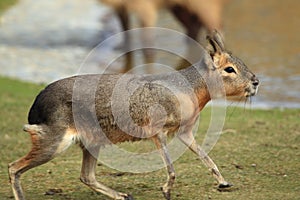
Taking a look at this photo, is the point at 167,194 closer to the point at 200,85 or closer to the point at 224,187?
the point at 224,187

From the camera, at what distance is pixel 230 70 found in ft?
17.4

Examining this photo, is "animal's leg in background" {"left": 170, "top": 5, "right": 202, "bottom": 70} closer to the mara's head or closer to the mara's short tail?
the mara's head

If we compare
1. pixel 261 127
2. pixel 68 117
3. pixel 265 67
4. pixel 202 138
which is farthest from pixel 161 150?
pixel 265 67

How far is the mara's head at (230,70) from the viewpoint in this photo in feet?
17.2

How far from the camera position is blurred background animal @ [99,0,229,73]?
12141 millimetres

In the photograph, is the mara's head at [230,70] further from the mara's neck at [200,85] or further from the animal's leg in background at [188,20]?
the animal's leg in background at [188,20]

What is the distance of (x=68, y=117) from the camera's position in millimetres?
4930

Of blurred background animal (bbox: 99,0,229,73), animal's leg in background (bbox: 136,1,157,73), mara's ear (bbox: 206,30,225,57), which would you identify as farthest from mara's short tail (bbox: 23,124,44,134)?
animal's leg in background (bbox: 136,1,157,73)

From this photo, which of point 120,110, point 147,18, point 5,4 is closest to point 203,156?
point 120,110

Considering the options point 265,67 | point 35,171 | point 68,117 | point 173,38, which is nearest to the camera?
point 68,117

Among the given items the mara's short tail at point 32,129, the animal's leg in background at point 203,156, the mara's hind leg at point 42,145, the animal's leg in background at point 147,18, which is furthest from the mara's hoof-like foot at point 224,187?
the animal's leg in background at point 147,18

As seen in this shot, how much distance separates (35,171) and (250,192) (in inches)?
66.5

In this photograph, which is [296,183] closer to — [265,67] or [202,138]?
[202,138]

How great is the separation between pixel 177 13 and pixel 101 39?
4.39 feet
